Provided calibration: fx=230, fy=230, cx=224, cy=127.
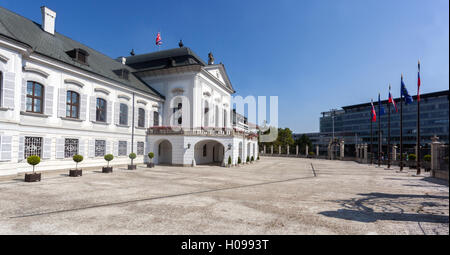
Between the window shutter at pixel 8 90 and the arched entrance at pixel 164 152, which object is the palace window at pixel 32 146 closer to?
the window shutter at pixel 8 90

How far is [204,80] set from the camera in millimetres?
30672

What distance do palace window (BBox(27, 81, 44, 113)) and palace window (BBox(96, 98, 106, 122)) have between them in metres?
5.02

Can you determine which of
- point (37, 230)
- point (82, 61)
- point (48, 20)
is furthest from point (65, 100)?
point (37, 230)

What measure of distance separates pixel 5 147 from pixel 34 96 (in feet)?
14.5

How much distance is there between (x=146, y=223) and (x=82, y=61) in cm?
2019

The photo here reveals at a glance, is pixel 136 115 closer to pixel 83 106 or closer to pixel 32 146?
pixel 83 106

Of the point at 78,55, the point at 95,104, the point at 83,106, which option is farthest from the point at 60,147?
the point at 78,55

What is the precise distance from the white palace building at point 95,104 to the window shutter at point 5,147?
0.16 feet

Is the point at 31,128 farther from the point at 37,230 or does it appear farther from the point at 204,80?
the point at 204,80

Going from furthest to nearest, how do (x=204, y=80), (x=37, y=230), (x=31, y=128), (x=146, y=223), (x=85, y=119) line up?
(x=204, y=80), (x=85, y=119), (x=31, y=128), (x=146, y=223), (x=37, y=230)

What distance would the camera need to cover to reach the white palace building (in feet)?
47.1

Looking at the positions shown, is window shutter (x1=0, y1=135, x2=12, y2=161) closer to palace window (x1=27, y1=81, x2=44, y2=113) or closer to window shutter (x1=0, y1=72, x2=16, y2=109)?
window shutter (x1=0, y1=72, x2=16, y2=109)

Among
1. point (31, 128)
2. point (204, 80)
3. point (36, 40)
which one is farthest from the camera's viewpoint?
point (204, 80)

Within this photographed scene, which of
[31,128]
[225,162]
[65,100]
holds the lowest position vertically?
[225,162]
